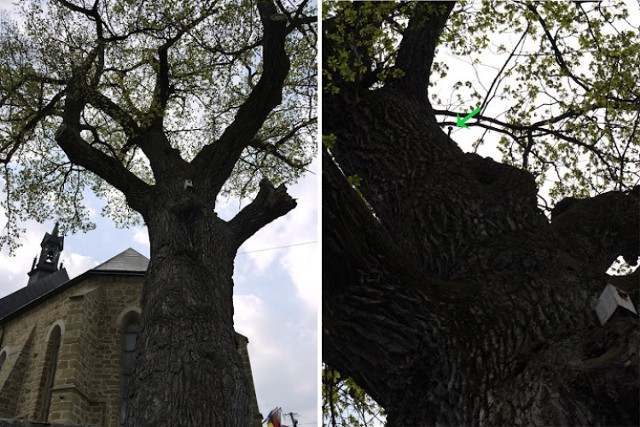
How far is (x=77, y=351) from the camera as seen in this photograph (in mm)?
12812

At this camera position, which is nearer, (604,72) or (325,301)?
(325,301)

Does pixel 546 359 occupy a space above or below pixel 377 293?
below

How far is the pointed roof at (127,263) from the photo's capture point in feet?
50.2

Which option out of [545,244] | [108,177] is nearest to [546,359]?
[545,244]

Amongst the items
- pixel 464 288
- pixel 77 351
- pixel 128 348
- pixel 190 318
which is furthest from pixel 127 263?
pixel 464 288

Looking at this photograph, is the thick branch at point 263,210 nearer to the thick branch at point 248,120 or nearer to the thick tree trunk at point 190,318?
the thick tree trunk at point 190,318

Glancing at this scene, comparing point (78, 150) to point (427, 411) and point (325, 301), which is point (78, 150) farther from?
point (427, 411)

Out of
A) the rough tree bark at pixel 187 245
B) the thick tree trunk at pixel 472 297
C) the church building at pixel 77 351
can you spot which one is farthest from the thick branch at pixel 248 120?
the church building at pixel 77 351

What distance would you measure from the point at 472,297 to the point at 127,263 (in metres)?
15.1

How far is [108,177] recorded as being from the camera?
6.76 meters

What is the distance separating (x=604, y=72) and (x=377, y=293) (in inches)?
130

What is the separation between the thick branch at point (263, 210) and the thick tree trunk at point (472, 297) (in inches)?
123

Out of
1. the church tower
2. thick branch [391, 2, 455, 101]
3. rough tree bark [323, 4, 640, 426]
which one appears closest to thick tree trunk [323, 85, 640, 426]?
rough tree bark [323, 4, 640, 426]

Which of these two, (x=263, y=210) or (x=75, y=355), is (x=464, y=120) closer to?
(x=263, y=210)
